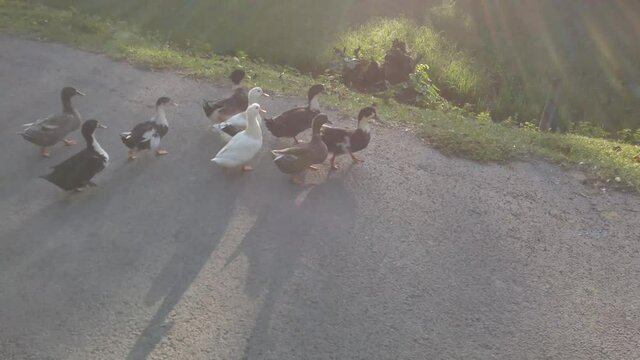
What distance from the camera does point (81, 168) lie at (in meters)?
6.06

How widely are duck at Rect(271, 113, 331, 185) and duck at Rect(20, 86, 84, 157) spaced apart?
2666 mm

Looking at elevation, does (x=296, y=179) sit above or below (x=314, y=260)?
above

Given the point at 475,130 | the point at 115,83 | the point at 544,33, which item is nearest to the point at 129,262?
the point at 115,83

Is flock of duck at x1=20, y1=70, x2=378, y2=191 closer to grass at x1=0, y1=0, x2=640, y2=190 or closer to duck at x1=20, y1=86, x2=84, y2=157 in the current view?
duck at x1=20, y1=86, x2=84, y2=157

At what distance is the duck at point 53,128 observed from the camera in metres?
6.84

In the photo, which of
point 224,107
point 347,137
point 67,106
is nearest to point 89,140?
point 67,106

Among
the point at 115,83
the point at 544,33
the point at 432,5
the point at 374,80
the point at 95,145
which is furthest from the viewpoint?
the point at 432,5

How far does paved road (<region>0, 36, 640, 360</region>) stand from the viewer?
4.55 meters

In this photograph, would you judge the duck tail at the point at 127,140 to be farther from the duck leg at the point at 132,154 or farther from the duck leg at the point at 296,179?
the duck leg at the point at 296,179

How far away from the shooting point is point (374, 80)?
11.3 metres

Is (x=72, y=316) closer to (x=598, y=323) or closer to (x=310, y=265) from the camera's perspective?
(x=310, y=265)

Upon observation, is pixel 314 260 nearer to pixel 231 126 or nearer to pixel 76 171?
pixel 231 126

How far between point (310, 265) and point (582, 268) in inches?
108

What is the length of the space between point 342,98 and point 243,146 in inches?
136
